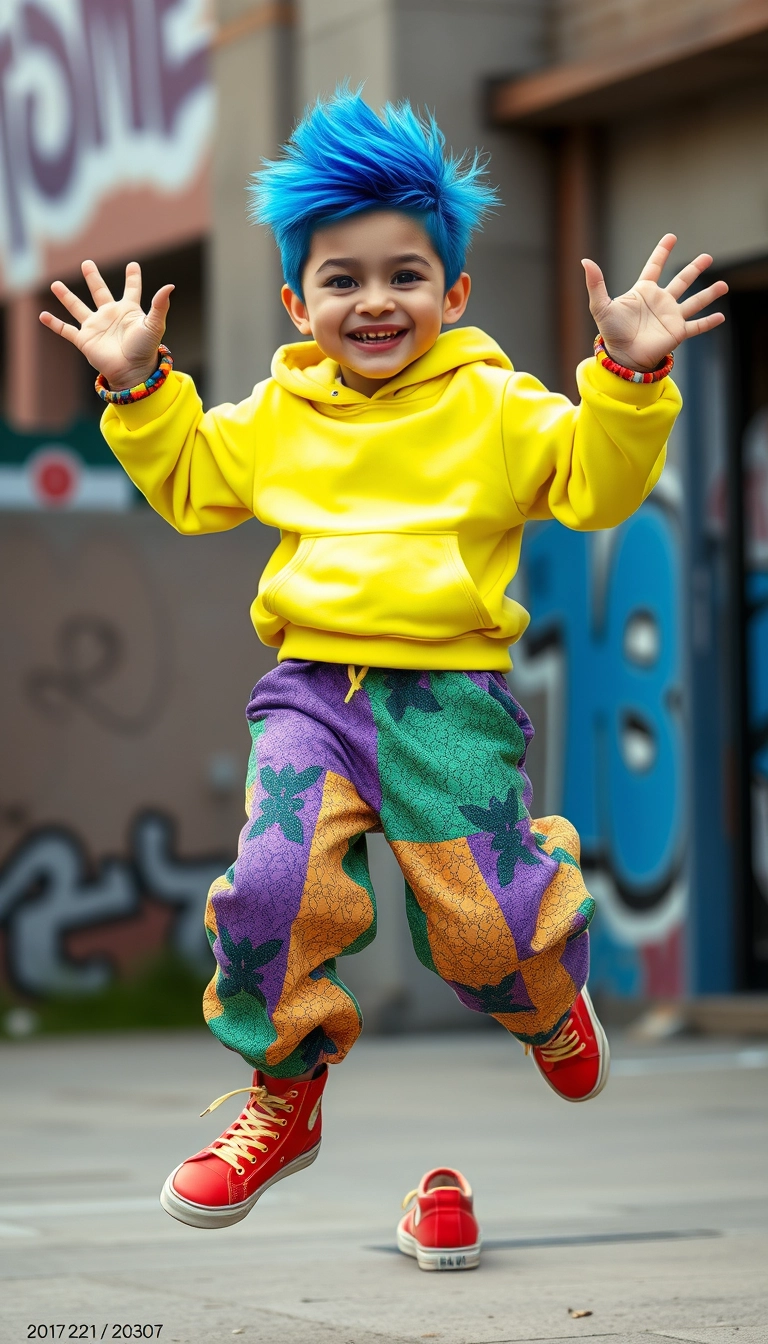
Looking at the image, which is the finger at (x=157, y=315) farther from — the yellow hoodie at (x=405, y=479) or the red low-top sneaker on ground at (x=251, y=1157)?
the red low-top sneaker on ground at (x=251, y=1157)

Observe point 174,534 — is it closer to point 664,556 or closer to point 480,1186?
point 664,556

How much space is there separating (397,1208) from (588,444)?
7.78ft

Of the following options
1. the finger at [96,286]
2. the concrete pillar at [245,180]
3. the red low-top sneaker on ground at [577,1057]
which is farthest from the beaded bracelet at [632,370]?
the concrete pillar at [245,180]

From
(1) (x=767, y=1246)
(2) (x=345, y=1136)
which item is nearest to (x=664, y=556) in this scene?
(2) (x=345, y=1136)

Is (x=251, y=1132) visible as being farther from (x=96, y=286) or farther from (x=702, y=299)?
(x=702, y=299)

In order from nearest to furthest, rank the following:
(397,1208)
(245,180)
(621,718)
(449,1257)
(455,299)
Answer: (455,299) < (449,1257) < (397,1208) < (621,718) < (245,180)

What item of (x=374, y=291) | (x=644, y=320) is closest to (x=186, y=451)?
(x=374, y=291)

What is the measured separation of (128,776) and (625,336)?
7.17 metres

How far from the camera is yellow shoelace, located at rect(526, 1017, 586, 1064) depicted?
12.9 ft

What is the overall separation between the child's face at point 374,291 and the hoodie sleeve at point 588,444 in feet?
0.68

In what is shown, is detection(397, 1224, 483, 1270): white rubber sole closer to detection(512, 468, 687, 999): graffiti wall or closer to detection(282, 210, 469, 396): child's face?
detection(282, 210, 469, 396): child's face

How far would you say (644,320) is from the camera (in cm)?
353

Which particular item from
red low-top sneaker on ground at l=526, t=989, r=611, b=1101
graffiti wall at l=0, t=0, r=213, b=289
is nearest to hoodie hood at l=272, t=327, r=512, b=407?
red low-top sneaker on ground at l=526, t=989, r=611, b=1101

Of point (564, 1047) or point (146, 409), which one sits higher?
point (146, 409)
